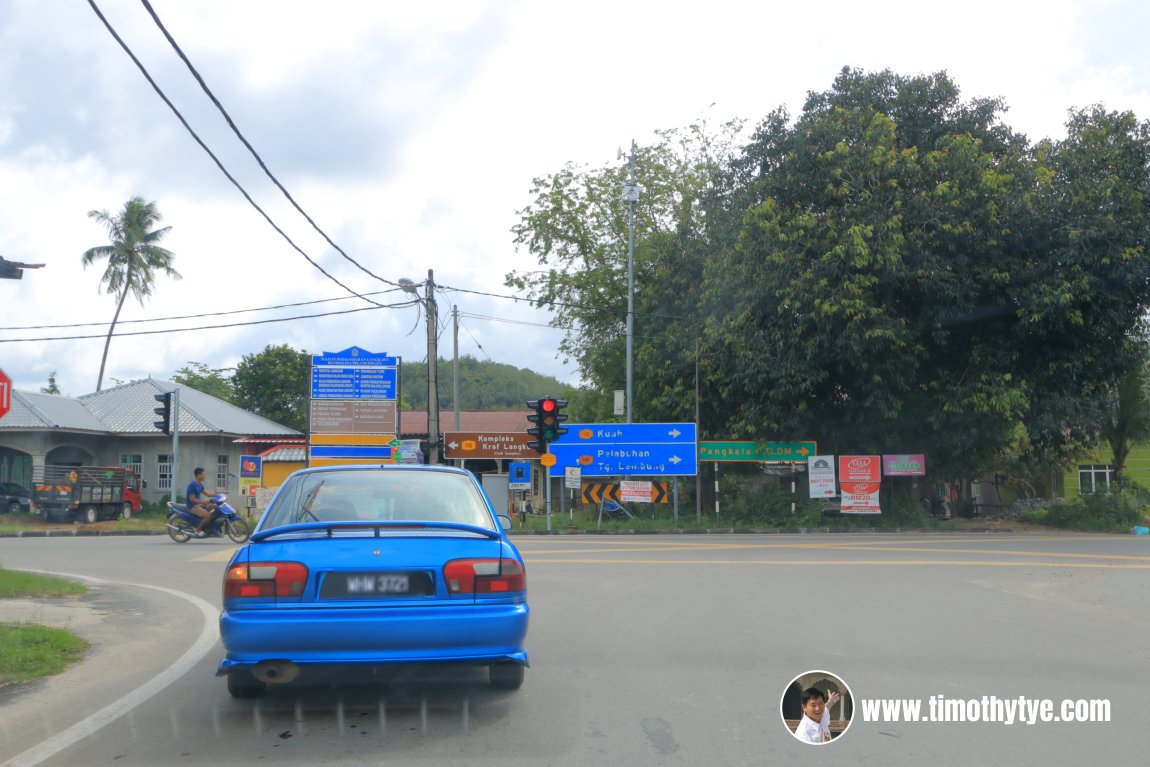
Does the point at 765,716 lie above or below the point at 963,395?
below

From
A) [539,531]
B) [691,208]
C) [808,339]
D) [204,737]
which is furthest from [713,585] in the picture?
[691,208]

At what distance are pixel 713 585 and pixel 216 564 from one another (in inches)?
318

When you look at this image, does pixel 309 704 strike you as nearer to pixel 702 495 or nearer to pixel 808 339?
pixel 808 339

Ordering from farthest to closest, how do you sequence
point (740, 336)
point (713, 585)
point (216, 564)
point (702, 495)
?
point (702, 495) < point (740, 336) < point (216, 564) < point (713, 585)

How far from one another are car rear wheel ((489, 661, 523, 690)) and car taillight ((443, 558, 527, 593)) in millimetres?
735

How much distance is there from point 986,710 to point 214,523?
16.6 m

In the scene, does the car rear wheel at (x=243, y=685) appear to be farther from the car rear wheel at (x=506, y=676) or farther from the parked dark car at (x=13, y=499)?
the parked dark car at (x=13, y=499)

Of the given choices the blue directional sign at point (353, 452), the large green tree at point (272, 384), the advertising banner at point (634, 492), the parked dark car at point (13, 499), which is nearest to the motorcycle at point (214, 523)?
the blue directional sign at point (353, 452)

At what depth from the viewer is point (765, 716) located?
5.80 m

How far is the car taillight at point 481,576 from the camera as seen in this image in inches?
221

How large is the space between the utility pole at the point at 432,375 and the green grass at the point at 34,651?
15.7 metres

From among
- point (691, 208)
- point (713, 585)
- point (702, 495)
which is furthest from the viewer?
point (691, 208)

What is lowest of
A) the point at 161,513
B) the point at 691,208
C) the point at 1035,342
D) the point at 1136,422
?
the point at 161,513

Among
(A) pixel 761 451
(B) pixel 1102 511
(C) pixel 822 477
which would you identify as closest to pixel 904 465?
(C) pixel 822 477
